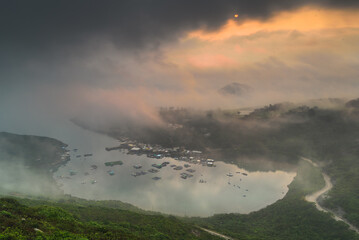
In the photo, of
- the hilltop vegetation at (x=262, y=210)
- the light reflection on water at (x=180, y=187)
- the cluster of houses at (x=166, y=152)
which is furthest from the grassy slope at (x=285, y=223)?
the cluster of houses at (x=166, y=152)

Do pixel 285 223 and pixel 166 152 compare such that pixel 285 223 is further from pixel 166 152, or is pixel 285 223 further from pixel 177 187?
pixel 166 152

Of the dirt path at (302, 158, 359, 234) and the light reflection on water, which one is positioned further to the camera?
the light reflection on water

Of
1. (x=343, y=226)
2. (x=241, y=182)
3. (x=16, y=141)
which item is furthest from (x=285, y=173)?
(x=16, y=141)

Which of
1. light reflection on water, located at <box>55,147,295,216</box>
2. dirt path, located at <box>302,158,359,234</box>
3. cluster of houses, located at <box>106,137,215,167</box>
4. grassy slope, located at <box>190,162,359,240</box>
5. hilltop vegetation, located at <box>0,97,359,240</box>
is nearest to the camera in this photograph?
hilltop vegetation, located at <box>0,97,359,240</box>

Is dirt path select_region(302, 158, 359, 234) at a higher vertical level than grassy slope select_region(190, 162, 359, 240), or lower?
higher

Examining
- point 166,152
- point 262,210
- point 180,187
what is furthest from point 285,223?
point 166,152

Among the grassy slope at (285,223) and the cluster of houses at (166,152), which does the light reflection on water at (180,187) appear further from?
the grassy slope at (285,223)

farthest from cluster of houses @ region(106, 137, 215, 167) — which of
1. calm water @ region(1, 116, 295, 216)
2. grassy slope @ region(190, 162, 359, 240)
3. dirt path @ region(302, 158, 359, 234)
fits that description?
grassy slope @ region(190, 162, 359, 240)

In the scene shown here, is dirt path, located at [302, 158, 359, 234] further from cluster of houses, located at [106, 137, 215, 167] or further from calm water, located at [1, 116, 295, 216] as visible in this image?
cluster of houses, located at [106, 137, 215, 167]

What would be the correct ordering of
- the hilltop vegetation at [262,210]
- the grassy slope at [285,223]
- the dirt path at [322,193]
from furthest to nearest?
the dirt path at [322,193]
the grassy slope at [285,223]
the hilltop vegetation at [262,210]
